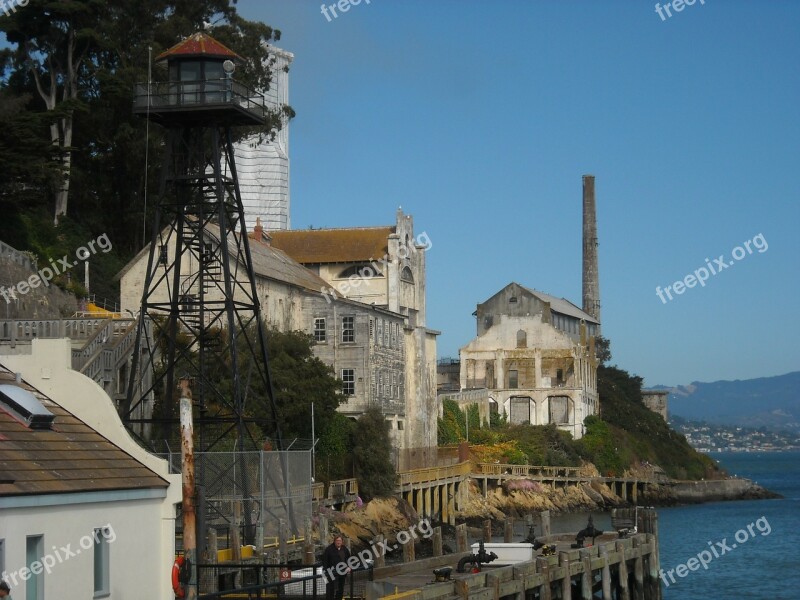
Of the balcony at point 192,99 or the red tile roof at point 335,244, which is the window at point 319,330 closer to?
the red tile roof at point 335,244

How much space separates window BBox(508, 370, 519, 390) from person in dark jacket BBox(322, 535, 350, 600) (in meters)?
84.0

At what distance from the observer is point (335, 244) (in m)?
Answer: 80.8

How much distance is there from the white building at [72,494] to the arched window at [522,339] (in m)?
87.5

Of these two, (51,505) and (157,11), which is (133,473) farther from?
(157,11)

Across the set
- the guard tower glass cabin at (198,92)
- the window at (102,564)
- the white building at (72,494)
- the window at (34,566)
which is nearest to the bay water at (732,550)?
the guard tower glass cabin at (198,92)

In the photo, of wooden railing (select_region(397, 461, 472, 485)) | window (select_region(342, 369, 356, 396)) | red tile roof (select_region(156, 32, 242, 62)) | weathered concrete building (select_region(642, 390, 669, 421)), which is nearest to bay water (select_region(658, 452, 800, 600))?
wooden railing (select_region(397, 461, 472, 485))

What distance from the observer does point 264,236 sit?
7825cm

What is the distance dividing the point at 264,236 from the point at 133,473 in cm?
5565

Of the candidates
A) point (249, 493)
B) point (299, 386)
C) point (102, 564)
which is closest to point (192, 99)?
point (249, 493)

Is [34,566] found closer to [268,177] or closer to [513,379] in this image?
[513,379]

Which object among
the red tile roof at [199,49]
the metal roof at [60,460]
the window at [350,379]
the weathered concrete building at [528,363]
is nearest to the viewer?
the metal roof at [60,460]

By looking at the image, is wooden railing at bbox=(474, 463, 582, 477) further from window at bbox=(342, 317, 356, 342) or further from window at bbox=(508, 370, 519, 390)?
window at bbox=(342, 317, 356, 342)

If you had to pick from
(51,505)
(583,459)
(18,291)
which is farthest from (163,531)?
(583,459)

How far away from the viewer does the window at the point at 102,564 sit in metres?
22.0
